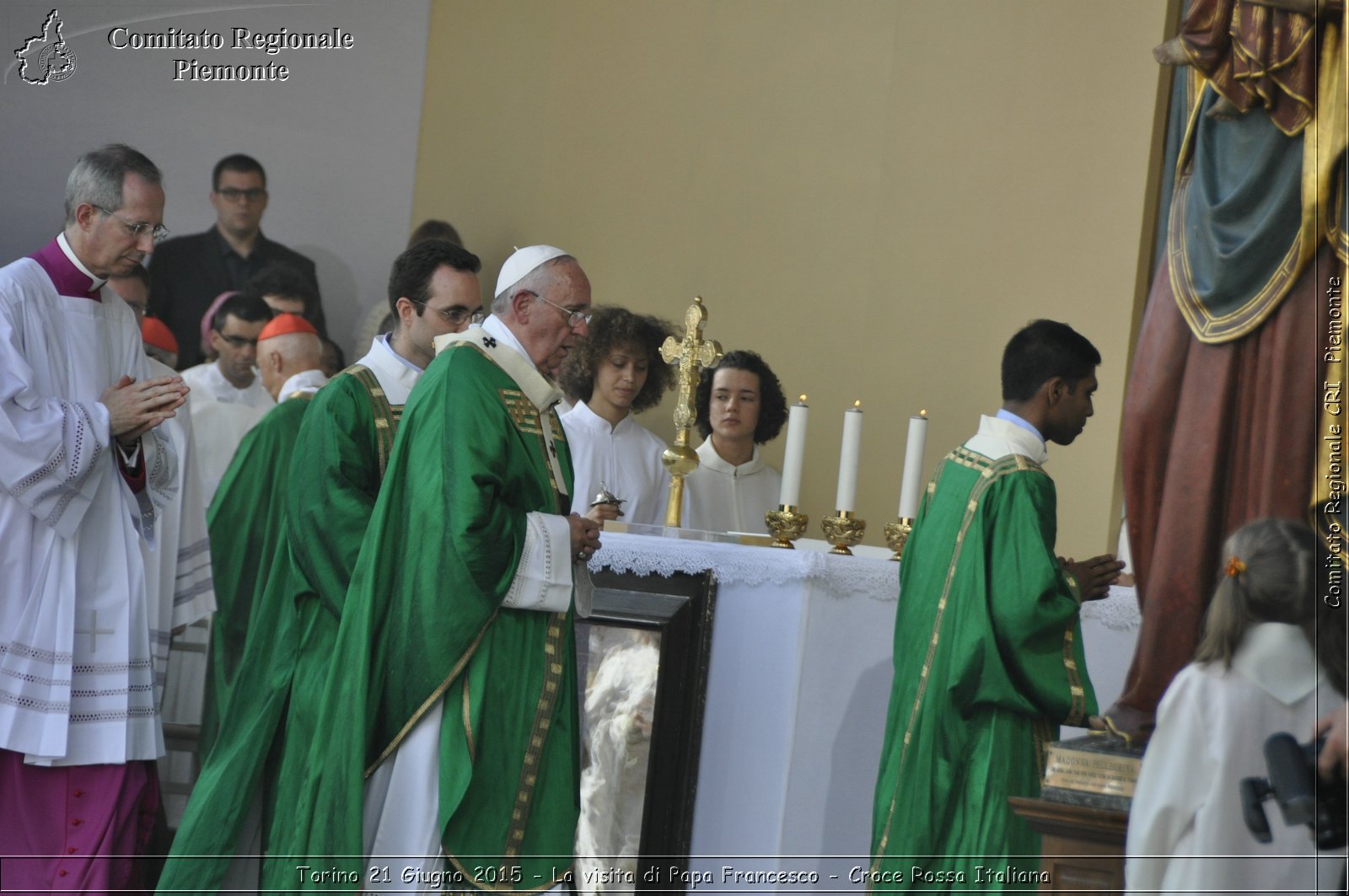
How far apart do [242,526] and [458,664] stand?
7.36ft

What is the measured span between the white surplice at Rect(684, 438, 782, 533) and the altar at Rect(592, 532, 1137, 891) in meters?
1.50

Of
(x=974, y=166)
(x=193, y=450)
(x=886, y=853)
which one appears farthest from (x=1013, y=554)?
(x=974, y=166)

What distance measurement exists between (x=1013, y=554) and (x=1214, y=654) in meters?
1.27

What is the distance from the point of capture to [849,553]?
15.6ft

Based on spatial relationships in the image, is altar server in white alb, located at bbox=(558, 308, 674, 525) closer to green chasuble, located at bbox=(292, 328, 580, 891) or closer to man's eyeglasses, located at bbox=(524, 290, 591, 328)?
man's eyeglasses, located at bbox=(524, 290, 591, 328)

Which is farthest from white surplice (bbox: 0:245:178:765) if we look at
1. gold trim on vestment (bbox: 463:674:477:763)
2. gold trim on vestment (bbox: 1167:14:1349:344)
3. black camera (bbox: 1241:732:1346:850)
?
black camera (bbox: 1241:732:1346:850)

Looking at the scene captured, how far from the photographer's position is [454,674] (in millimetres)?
3582

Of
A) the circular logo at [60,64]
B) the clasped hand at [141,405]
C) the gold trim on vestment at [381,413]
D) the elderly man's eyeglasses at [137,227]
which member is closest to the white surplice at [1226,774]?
the gold trim on vestment at [381,413]

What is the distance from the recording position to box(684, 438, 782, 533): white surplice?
6266mm

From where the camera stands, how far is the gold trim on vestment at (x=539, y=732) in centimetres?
361

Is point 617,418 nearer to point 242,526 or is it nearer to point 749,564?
point 242,526

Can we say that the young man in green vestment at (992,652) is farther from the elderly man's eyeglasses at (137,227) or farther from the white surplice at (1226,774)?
the elderly man's eyeglasses at (137,227)

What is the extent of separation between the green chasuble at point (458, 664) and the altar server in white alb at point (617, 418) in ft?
7.81

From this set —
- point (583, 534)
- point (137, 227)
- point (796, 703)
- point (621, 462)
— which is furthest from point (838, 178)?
point (583, 534)
